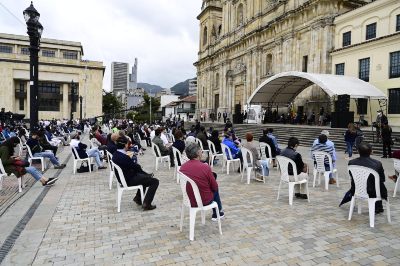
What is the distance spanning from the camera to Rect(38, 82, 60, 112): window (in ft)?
209

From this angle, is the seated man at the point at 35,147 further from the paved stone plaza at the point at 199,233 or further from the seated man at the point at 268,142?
the seated man at the point at 268,142

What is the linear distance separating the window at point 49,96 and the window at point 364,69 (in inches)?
2276

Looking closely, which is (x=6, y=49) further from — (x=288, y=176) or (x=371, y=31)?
(x=288, y=176)

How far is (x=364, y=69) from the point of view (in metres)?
24.9

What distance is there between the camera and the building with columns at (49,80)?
6159cm

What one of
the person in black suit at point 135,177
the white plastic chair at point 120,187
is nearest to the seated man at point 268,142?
the person in black suit at point 135,177

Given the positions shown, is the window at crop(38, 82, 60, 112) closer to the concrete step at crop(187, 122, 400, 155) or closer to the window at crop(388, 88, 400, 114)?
the concrete step at crop(187, 122, 400, 155)

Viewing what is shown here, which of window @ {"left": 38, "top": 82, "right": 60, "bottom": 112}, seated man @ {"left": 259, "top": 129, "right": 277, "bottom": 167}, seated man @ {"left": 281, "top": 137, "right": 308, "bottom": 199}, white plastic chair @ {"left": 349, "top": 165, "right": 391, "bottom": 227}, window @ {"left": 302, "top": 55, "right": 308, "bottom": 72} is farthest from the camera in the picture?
window @ {"left": 38, "top": 82, "right": 60, "bottom": 112}

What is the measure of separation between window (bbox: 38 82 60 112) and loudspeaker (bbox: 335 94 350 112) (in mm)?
58721

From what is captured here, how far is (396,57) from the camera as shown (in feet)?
72.9

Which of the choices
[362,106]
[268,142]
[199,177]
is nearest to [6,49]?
[362,106]

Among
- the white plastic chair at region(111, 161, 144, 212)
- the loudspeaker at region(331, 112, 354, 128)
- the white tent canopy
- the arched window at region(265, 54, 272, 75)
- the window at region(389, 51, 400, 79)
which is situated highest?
the arched window at region(265, 54, 272, 75)

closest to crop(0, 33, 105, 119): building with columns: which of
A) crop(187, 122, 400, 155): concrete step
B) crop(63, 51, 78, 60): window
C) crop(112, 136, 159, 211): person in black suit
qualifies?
crop(63, 51, 78, 60): window

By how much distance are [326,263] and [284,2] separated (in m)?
34.2
